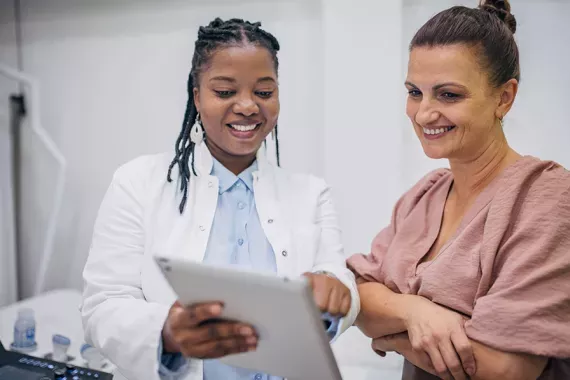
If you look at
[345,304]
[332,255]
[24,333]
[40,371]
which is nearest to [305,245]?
[332,255]

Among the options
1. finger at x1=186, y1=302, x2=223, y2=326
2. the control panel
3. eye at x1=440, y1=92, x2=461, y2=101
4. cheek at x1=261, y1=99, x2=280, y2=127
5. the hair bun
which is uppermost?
the hair bun

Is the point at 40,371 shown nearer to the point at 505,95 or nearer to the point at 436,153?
the point at 436,153

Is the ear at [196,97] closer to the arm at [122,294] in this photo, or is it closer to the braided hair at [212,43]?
the braided hair at [212,43]

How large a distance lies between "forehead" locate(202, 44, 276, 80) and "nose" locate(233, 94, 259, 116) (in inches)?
1.8

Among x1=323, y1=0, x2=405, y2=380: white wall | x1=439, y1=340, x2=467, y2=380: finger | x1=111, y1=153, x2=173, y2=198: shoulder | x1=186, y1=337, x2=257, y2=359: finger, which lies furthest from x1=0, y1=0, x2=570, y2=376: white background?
x1=186, y1=337, x2=257, y2=359: finger

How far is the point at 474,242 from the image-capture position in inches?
40.3

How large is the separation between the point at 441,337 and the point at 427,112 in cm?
44

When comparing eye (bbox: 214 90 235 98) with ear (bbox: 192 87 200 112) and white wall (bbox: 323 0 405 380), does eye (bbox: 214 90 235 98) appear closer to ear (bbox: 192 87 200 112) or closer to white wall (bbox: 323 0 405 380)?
ear (bbox: 192 87 200 112)

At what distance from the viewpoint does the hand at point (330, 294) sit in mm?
1011

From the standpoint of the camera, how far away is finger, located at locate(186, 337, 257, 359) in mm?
892

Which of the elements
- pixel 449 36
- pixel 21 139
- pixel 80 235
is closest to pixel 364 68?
pixel 449 36

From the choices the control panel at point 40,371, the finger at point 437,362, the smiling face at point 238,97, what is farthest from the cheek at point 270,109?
the control panel at point 40,371

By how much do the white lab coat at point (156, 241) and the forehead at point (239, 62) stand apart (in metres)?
0.19

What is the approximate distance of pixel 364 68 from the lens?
1426 mm
